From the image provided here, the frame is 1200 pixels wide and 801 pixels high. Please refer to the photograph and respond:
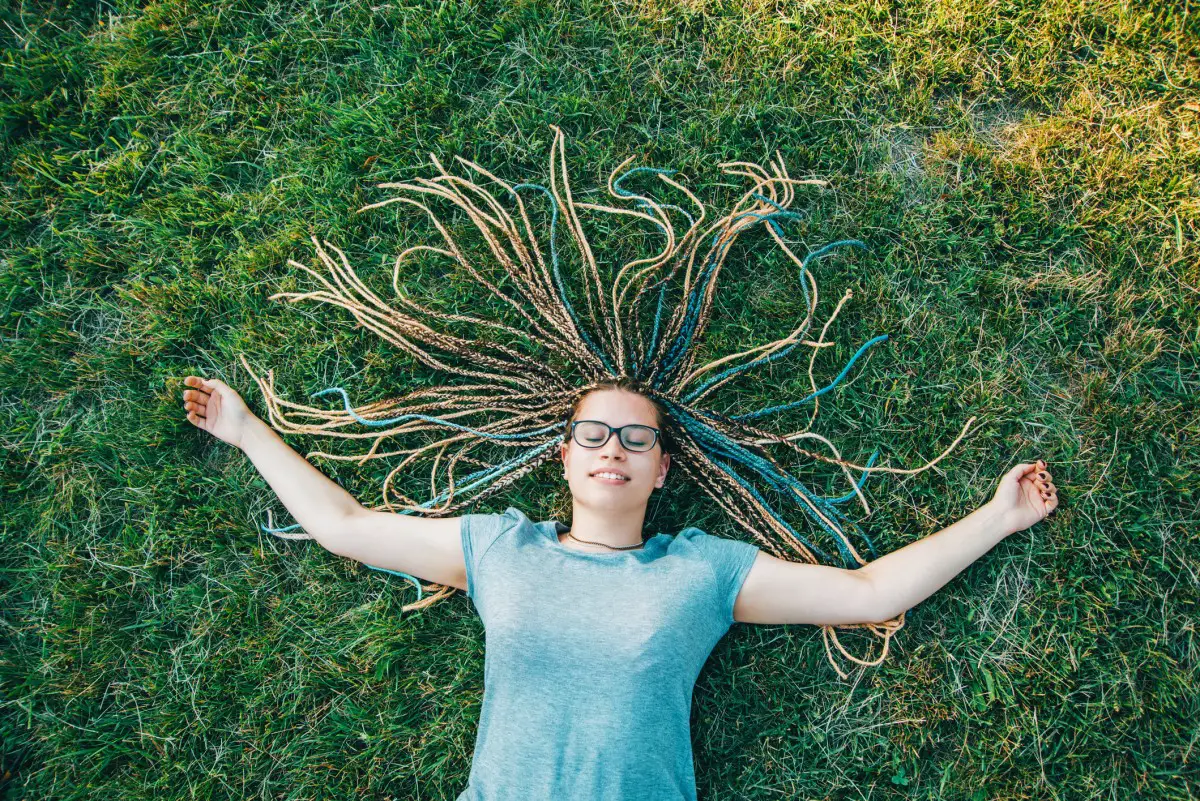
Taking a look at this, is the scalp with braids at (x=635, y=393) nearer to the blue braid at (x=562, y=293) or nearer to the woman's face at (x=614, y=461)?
the woman's face at (x=614, y=461)

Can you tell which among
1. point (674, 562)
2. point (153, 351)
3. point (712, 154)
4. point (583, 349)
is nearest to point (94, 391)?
point (153, 351)

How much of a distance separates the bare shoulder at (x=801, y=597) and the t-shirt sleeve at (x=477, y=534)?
90cm

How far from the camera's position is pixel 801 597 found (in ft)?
8.52

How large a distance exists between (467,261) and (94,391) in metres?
1.69

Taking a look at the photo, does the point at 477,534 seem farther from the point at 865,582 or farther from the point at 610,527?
the point at 865,582

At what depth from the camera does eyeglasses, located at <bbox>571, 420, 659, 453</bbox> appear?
2.54 m

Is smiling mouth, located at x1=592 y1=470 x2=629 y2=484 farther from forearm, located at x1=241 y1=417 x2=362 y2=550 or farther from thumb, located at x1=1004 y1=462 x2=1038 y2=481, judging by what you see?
thumb, located at x1=1004 y1=462 x2=1038 y2=481

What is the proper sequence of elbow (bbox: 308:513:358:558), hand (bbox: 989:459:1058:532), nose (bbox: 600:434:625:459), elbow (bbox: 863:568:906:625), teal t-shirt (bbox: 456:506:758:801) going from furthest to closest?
hand (bbox: 989:459:1058:532) < elbow (bbox: 308:513:358:558) < elbow (bbox: 863:568:906:625) < nose (bbox: 600:434:625:459) < teal t-shirt (bbox: 456:506:758:801)

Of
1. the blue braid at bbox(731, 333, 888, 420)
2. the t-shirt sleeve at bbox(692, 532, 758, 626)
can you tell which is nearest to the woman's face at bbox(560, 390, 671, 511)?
the t-shirt sleeve at bbox(692, 532, 758, 626)

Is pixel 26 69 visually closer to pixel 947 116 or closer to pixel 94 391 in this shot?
pixel 94 391

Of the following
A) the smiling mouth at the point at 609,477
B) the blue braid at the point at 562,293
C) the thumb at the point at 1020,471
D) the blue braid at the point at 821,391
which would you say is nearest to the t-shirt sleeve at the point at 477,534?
the smiling mouth at the point at 609,477

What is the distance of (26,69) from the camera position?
3184mm

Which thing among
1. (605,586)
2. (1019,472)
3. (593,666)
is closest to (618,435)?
(605,586)

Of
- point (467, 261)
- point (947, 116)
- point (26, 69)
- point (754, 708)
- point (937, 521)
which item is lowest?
point (754, 708)
